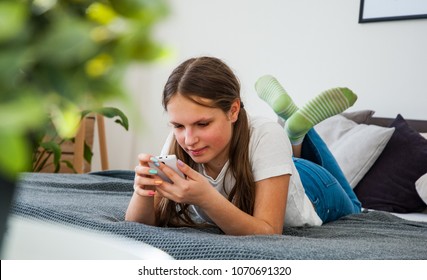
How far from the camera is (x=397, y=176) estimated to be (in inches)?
97.5

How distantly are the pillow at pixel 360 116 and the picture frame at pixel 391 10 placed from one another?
0.53m

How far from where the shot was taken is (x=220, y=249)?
1.16m

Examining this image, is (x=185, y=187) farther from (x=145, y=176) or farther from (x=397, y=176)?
(x=397, y=176)

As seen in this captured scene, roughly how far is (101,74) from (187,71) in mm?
1383

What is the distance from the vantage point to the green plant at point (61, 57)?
0.14m

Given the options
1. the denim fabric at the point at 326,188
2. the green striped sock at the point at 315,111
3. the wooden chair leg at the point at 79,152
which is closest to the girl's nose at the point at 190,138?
the denim fabric at the point at 326,188

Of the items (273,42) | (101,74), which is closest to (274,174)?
(101,74)

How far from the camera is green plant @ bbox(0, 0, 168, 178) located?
14cm

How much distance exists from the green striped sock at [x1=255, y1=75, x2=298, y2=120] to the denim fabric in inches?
5.0

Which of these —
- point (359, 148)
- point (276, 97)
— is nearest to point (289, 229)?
point (276, 97)

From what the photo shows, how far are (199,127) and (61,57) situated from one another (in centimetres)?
135

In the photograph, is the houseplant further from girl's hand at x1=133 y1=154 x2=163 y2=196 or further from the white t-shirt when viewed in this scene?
the white t-shirt

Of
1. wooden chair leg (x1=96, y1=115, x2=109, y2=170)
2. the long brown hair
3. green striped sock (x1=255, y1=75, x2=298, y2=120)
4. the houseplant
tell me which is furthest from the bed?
wooden chair leg (x1=96, y1=115, x2=109, y2=170)

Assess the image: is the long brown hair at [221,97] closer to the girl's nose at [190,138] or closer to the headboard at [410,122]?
the girl's nose at [190,138]
